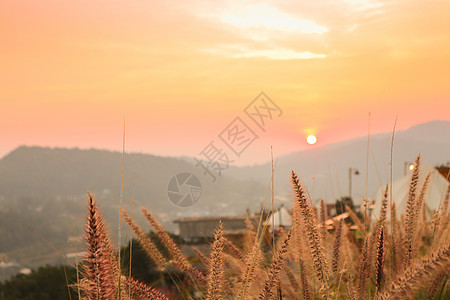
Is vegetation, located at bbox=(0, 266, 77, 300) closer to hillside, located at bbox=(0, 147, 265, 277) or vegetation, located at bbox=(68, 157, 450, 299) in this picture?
vegetation, located at bbox=(68, 157, 450, 299)

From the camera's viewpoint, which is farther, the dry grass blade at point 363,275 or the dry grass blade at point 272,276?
the dry grass blade at point 363,275

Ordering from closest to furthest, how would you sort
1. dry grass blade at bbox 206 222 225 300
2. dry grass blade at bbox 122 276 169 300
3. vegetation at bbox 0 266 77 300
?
dry grass blade at bbox 206 222 225 300, dry grass blade at bbox 122 276 169 300, vegetation at bbox 0 266 77 300

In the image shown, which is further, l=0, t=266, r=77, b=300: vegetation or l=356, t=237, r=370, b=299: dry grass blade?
l=0, t=266, r=77, b=300: vegetation

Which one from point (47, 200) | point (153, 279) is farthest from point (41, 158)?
point (153, 279)

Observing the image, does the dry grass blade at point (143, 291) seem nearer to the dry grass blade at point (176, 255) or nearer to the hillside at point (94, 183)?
the dry grass blade at point (176, 255)

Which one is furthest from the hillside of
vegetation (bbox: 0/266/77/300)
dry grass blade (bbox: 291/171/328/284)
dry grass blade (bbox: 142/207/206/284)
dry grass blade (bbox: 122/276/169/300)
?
dry grass blade (bbox: 291/171/328/284)

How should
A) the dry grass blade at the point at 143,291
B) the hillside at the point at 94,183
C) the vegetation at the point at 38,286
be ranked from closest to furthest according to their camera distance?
the dry grass blade at the point at 143,291 < the vegetation at the point at 38,286 < the hillside at the point at 94,183

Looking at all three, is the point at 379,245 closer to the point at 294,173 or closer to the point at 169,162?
the point at 294,173

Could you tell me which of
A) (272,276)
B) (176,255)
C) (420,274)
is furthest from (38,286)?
(420,274)

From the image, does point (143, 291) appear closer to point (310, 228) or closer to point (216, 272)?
point (216, 272)

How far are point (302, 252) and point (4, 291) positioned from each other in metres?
9.33

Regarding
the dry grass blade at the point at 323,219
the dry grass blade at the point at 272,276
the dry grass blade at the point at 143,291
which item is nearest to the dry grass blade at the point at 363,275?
the dry grass blade at the point at 323,219

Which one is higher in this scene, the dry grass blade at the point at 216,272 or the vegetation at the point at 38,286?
the dry grass blade at the point at 216,272

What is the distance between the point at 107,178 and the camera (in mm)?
178250
